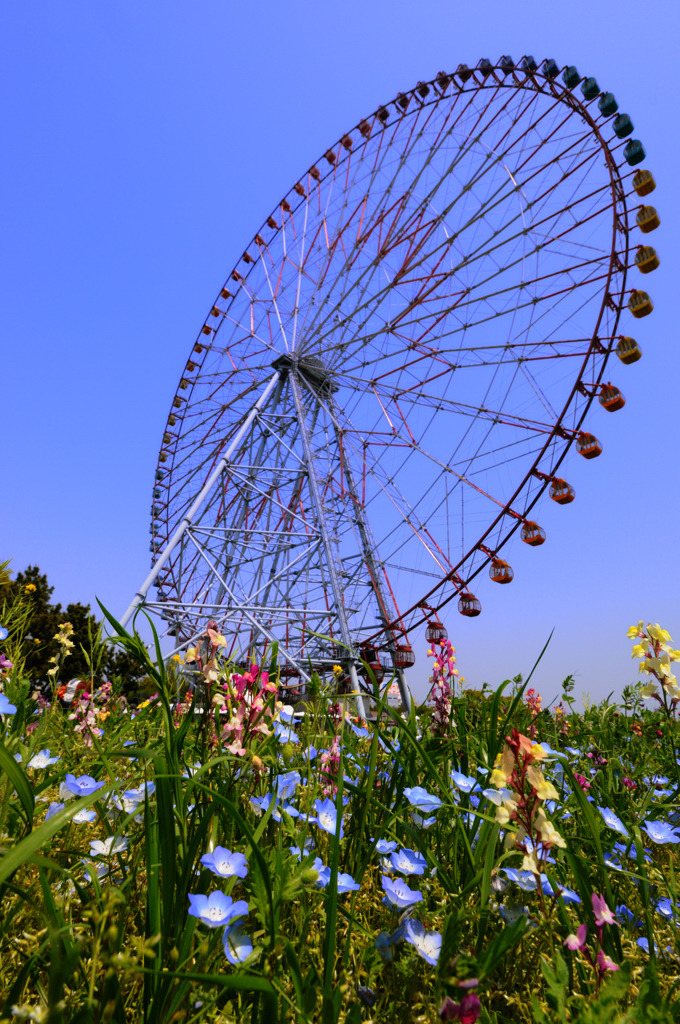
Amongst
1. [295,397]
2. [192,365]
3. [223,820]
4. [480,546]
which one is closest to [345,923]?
[223,820]

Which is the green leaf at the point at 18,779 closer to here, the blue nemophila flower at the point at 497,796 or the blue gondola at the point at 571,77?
the blue nemophila flower at the point at 497,796

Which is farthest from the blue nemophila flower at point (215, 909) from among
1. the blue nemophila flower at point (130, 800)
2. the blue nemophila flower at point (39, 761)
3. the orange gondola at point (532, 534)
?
the orange gondola at point (532, 534)

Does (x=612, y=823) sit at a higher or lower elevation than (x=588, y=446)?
lower

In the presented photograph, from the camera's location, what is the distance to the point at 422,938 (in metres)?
0.90

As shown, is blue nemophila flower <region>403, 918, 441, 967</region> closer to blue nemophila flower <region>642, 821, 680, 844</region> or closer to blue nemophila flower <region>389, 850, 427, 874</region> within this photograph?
blue nemophila flower <region>389, 850, 427, 874</region>

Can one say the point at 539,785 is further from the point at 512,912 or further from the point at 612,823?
the point at 612,823

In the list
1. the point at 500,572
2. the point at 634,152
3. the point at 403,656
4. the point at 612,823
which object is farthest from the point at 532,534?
the point at 612,823

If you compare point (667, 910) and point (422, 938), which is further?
point (667, 910)

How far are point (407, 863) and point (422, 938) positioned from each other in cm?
17

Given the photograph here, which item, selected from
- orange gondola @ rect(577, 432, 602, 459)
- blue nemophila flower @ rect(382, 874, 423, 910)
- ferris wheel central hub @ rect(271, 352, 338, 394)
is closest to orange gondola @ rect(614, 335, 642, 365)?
orange gondola @ rect(577, 432, 602, 459)

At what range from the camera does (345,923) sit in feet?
3.81

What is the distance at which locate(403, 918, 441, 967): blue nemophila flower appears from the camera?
2.90 feet

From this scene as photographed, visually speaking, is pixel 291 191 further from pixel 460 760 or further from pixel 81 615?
pixel 460 760

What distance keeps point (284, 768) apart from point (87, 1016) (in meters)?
0.78
